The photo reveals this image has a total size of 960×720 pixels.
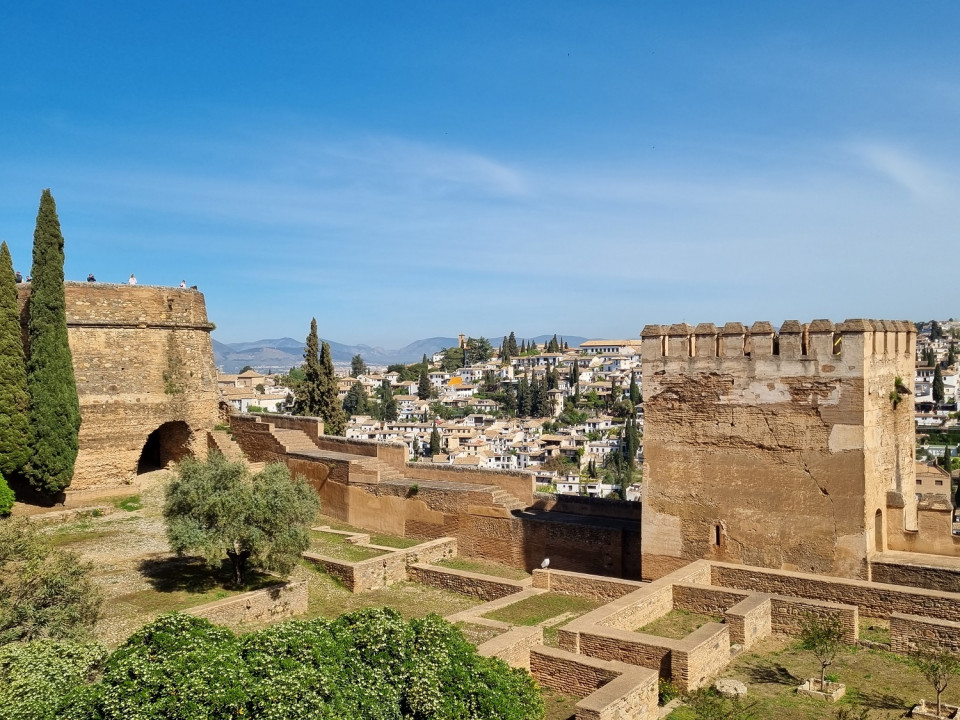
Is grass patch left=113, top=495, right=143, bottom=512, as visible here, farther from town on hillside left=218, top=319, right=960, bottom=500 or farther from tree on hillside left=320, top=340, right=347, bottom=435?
town on hillside left=218, top=319, right=960, bottom=500

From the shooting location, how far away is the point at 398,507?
655 inches

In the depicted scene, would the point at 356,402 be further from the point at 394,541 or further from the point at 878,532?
the point at 878,532

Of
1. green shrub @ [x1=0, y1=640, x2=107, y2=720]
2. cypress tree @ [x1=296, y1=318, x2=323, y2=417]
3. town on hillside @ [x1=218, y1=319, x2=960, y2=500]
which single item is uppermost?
cypress tree @ [x1=296, y1=318, x2=323, y2=417]

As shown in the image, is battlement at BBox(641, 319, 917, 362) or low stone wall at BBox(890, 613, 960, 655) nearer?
low stone wall at BBox(890, 613, 960, 655)

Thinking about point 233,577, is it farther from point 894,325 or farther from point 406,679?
point 894,325

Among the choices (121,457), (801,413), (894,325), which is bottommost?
(121,457)

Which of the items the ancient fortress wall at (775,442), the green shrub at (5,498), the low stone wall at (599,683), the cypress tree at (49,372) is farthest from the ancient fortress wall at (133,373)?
the low stone wall at (599,683)

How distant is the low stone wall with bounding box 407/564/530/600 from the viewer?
12.5 m

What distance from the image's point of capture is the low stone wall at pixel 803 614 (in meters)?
9.77

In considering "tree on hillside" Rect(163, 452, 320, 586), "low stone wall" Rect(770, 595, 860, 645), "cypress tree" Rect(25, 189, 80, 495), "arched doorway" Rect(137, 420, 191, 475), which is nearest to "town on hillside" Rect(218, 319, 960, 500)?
"arched doorway" Rect(137, 420, 191, 475)

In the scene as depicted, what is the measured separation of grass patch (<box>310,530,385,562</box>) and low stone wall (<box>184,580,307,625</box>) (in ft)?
7.70

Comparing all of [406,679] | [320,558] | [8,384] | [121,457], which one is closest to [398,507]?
[320,558]

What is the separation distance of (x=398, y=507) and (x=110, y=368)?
25.2 feet

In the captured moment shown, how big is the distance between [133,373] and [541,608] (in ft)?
39.5
